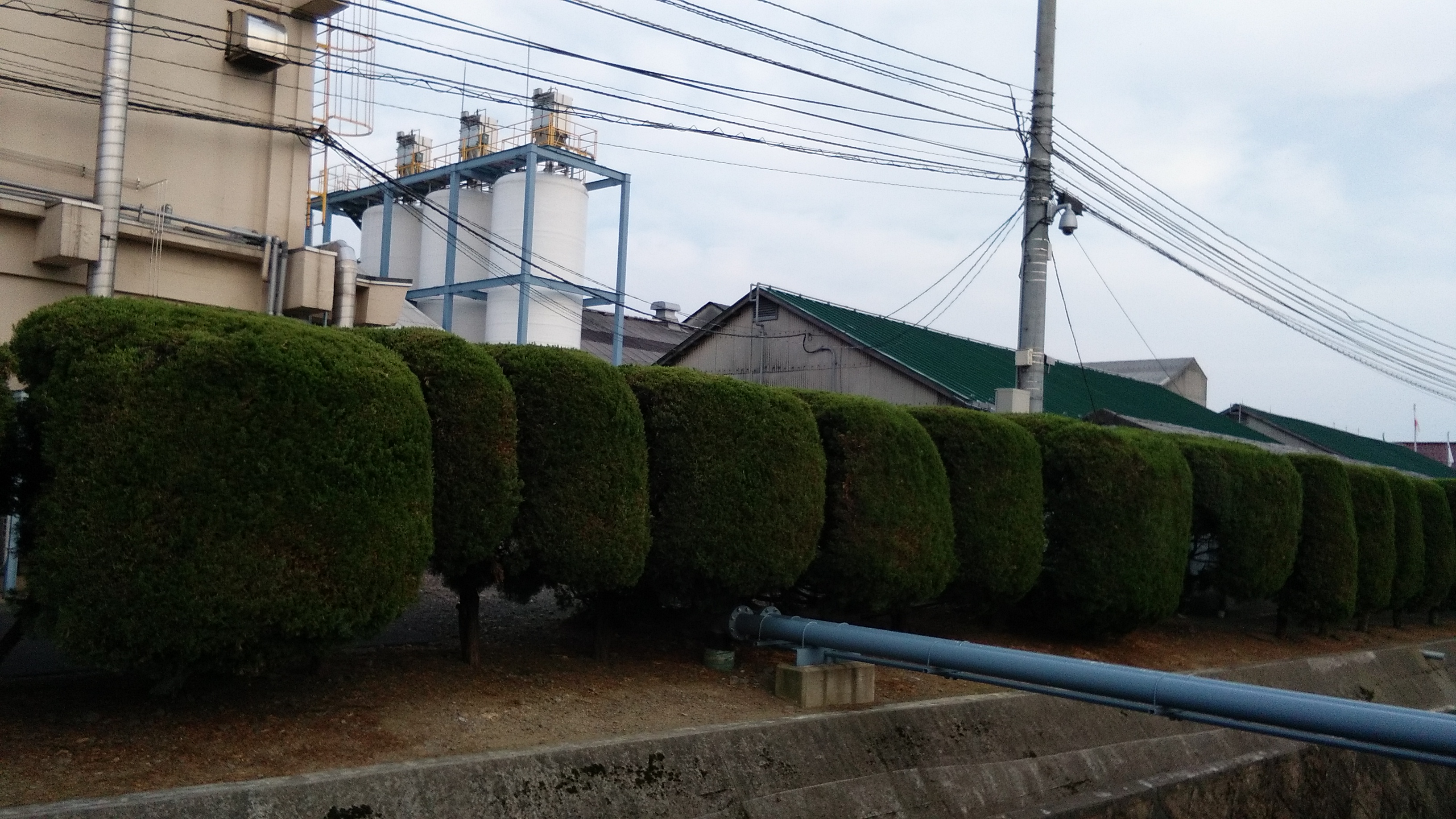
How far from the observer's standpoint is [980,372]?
28344 mm

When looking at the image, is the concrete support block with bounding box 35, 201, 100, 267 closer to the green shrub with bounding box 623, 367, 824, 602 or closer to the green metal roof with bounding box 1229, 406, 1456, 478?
the green shrub with bounding box 623, 367, 824, 602

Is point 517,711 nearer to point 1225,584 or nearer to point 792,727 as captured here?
point 792,727

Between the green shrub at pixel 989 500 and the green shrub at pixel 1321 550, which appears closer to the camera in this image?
the green shrub at pixel 989 500

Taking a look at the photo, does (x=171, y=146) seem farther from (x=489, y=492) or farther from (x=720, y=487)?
(x=720, y=487)

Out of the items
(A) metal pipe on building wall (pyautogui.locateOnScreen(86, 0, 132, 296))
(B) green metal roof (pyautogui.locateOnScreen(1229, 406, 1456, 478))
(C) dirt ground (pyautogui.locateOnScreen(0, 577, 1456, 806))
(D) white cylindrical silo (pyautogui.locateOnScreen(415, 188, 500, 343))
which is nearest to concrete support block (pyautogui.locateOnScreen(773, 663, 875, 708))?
(C) dirt ground (pyautogui.locateOnScreen(0, 577, 1456, 806))

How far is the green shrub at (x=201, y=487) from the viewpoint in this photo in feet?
20.5

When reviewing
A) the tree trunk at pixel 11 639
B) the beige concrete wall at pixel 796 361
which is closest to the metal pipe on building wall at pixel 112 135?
the tree trunk at pixel 11 639

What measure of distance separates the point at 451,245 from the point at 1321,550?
78.7ft

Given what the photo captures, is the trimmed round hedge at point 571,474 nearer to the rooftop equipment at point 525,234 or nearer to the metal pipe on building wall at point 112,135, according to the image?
the metal pipe on building wall at point 112,135

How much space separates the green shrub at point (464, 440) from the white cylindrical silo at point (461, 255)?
24209mm

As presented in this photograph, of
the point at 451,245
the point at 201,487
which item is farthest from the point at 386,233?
the point at 201,487

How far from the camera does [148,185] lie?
1447 cm

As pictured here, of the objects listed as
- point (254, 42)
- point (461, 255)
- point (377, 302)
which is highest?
point (461, 255)

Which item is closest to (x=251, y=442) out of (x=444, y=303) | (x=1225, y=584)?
(x=1225, y=584)
